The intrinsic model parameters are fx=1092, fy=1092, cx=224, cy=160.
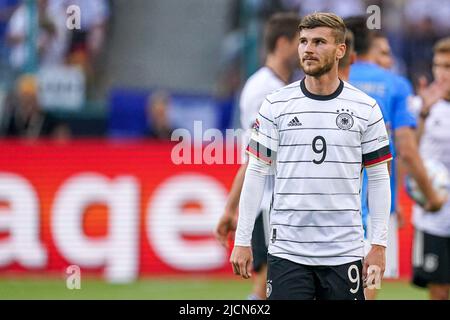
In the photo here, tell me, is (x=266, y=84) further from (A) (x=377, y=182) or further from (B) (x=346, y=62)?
(A) (x=377, y=182)

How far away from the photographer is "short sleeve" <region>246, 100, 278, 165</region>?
6156 millimetres

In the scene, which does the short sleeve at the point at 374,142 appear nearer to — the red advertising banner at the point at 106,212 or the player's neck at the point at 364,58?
the player's neck at the point at 364,58

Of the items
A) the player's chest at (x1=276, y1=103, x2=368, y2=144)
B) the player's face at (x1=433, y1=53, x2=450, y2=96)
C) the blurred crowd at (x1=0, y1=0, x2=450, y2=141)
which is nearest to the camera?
the player's chest at (x1=276, y1=103, x2=368, y2=144)

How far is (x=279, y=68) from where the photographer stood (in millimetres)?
8578

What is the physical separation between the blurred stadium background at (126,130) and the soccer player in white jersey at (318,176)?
540cm

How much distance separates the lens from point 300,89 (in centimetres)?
618

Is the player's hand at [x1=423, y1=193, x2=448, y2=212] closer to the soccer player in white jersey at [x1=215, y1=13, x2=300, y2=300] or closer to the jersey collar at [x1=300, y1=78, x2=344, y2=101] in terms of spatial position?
the soccer player in white jersey at [x1=215, y1=13, x2=300, y2=300]

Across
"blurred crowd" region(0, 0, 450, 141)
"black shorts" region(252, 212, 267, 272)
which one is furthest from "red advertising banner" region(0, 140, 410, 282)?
"black shorts" region(252, 212, 267, 272)

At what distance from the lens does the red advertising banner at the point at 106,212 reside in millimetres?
13000

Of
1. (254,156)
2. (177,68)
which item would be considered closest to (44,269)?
(177,68)

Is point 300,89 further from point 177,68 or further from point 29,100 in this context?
point 177,68

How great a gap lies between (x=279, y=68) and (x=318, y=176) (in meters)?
2.64

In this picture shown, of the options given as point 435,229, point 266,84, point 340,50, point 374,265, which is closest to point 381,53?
point 266,84

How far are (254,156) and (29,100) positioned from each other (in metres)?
8.65
